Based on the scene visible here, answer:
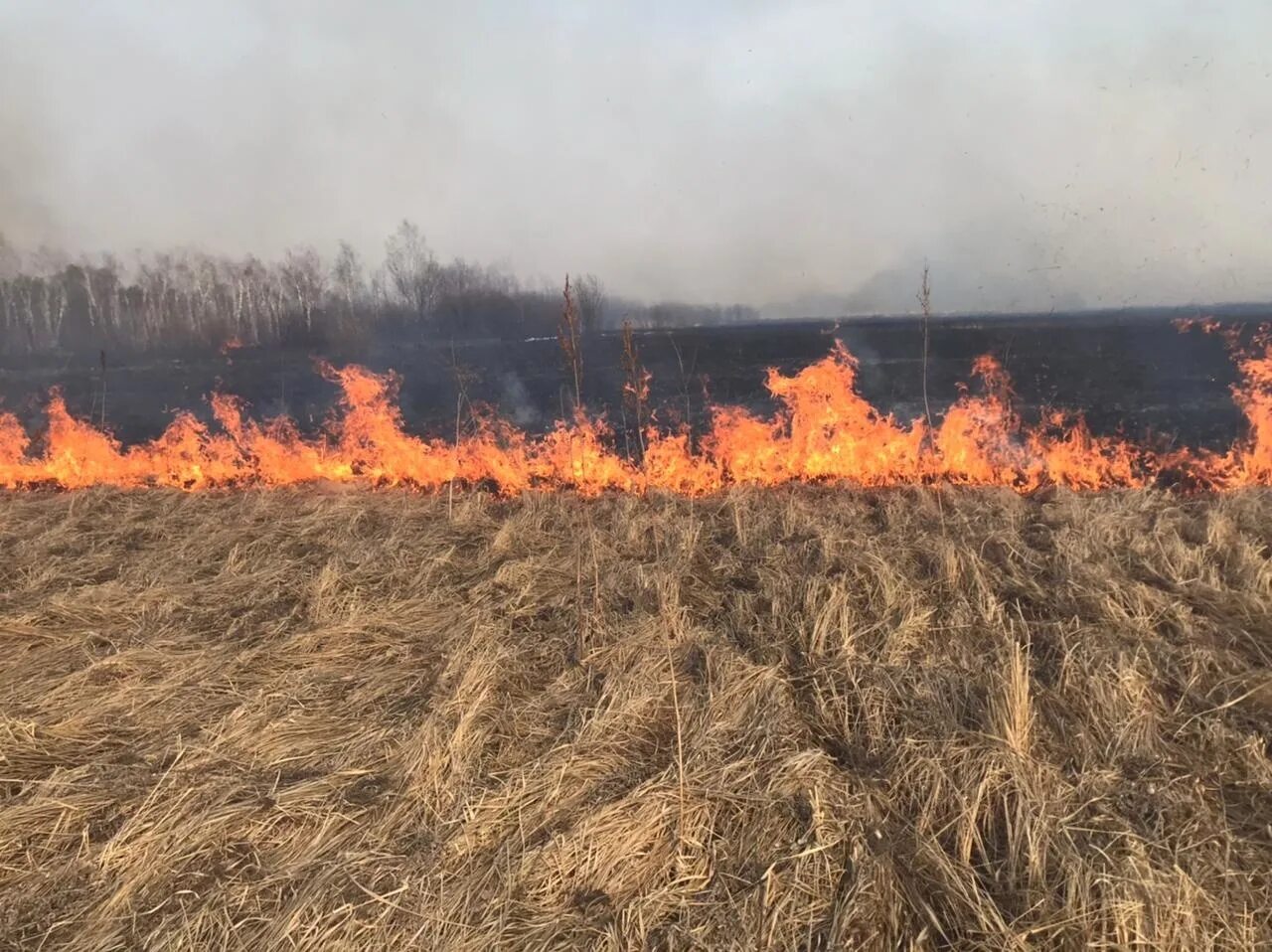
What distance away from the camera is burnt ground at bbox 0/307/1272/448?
66.1 feet

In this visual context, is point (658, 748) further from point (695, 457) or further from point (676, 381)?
point (676, 381)

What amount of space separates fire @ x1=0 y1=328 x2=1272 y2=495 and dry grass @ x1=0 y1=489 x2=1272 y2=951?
3403 millimetres

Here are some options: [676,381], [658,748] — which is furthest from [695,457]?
[676,381]

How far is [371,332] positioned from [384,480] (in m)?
44.6

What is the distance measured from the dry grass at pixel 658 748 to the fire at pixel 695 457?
11.2 ft

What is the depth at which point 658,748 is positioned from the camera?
3826 mm

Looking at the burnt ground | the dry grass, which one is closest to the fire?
the dry grass

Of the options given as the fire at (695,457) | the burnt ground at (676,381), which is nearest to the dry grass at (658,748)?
the fire at (695,457)

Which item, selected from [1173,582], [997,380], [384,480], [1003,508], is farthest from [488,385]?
[1173,582]

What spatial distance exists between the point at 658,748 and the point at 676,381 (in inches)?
1112

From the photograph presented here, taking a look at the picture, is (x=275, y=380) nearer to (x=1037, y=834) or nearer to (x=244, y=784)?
(x=244, y=784)

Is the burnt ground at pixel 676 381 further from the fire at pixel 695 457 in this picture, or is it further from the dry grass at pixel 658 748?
the dry grass at pixel 658 748

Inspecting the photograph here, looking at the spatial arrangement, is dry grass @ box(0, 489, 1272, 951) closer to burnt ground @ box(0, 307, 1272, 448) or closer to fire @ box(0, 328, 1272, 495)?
fire @ box(0, 328, 1272, 495)

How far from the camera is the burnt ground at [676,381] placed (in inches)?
794
